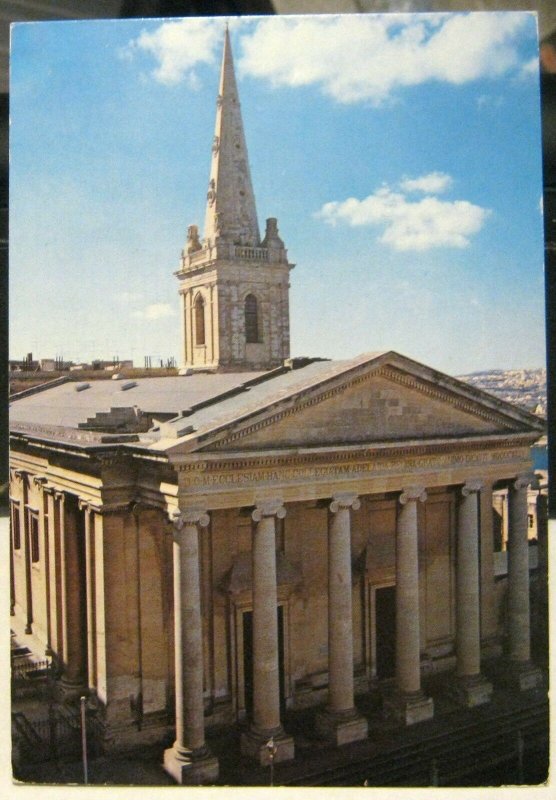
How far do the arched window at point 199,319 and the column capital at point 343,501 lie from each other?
135 inches

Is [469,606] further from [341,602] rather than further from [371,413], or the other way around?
[371,413]

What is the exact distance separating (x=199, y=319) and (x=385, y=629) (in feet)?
18.4

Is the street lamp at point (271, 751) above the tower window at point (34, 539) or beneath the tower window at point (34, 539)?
beneath

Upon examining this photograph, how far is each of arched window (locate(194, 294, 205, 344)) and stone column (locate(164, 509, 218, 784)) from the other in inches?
136

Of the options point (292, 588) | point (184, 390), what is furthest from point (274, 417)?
point (292, 588)

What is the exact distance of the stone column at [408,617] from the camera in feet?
44.1

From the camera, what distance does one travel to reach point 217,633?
1359 centimetres

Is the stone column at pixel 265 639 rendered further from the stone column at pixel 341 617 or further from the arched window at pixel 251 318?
the arched window at pixel 251 318

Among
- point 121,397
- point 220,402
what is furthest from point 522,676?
point 121,397

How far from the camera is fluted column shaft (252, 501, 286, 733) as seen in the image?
40.8ft

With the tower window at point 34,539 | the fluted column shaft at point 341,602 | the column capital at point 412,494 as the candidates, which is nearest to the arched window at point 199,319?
the fluted column shaft at point 341,602

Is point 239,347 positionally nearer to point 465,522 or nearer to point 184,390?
point 184,390

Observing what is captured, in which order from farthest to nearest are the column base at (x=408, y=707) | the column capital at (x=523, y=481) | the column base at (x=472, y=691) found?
the column capital at (x=523, y=481) → the column base at (x=472, y=691) → the column base at (x=408, y=707)

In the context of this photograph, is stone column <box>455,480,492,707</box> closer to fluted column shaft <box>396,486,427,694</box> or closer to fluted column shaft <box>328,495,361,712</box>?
fluted column shaft <box>396,486,427,694</box>
